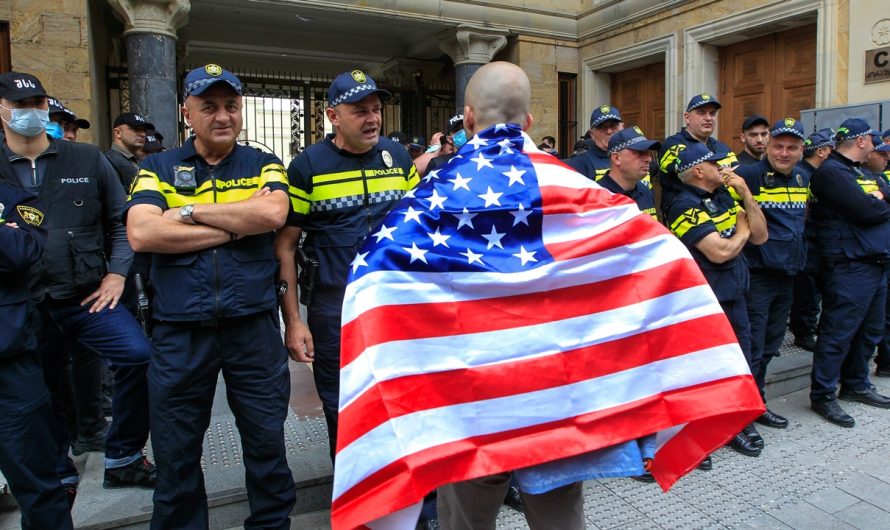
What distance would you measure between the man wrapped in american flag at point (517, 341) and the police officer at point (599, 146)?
340 cm

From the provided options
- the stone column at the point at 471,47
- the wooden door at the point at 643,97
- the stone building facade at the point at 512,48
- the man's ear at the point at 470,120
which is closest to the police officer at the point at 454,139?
the man's ear at the point at 470,120

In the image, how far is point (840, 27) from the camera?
8.33 m

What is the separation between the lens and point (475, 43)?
11.8 metres

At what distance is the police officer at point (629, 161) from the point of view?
13.1ft

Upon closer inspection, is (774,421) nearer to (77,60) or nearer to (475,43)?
(475,43)

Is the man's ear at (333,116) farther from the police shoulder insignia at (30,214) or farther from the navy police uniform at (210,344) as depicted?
the police shoulder insignia at (30,214)

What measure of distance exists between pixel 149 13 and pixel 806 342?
923 centimetres

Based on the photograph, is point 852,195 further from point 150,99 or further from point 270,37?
point 270,37

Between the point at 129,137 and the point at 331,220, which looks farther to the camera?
the point at 129,137

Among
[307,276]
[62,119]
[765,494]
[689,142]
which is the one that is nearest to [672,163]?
[689,142]

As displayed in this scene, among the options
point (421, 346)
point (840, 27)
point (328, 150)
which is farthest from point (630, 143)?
point (840, 27)

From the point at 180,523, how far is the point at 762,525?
2.84m

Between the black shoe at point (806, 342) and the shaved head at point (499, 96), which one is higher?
the shaved head at point (499, 96)

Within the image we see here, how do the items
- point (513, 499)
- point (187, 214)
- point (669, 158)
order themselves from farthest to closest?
point (669, 158) → point (513, 499) → point (187, 214)
